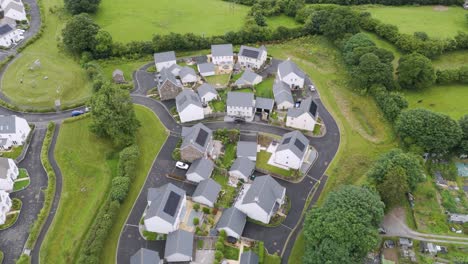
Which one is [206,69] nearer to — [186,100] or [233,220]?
[186,100]

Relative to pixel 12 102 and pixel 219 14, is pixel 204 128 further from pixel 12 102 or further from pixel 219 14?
pixel 219 14

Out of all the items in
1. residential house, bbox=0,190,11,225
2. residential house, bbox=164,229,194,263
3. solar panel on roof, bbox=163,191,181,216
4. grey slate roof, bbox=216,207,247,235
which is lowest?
residential house, bbox=0,190,11,225

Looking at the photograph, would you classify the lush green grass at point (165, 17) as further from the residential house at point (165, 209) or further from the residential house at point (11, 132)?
the residential house at point (165, 209)

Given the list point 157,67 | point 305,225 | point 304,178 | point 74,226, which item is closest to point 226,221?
point 305,225

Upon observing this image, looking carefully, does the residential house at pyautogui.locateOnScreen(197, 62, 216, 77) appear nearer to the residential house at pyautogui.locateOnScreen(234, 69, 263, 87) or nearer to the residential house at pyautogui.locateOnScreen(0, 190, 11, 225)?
the residential house at pyautogui.locateOnScreen(234, 69, 263, 87)

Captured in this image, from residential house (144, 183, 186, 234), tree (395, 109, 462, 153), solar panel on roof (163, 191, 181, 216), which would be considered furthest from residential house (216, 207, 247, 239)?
tree (395, 109, 462, 153)

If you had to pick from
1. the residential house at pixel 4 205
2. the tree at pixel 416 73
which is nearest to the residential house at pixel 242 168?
the residential house at pixel 4 205

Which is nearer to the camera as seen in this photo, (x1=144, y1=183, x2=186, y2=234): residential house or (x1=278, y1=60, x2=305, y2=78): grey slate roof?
(x1=144, y1=183, x2=186, y2=234): residential house
